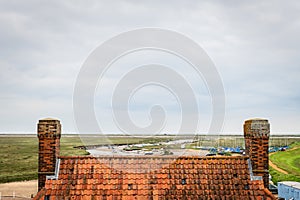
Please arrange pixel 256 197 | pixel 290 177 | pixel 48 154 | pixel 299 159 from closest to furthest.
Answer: pixel 256 197, pixel 48 154, pixel 290 177, pixel 299 159

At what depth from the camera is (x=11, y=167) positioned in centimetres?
6194

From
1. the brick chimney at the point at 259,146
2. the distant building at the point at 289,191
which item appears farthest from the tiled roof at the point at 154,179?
the distant building at the point at 289,191

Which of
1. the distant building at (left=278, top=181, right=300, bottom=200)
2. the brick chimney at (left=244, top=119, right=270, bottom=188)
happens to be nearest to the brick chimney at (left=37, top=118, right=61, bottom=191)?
the brick chimney at (left=244, top=119, right=270, bottom=188)

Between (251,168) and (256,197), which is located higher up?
(251,168)

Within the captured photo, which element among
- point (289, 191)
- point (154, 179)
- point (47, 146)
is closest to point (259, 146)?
point (154, 179)

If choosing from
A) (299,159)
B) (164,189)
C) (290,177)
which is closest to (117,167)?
(164,189)

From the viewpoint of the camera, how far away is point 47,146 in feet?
31.8

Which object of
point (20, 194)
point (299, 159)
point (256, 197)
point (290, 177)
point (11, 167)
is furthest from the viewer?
point (11, 167)

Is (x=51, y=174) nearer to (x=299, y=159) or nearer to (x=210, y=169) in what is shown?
(x=210, y=169)

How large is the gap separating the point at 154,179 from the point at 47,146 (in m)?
3.27

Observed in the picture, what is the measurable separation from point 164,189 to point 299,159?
5519 cm

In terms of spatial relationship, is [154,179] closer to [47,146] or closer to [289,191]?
[47,146]

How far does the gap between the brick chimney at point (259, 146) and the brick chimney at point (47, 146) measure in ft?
19.0

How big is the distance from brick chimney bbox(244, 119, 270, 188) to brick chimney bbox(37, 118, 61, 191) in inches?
228
